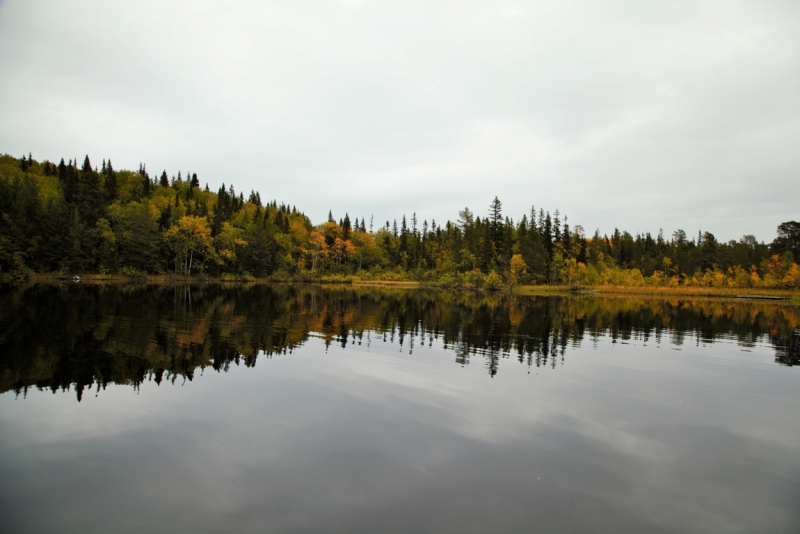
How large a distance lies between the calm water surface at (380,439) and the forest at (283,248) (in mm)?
71467

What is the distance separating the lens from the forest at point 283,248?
76.9m

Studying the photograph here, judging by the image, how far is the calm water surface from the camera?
262 inches

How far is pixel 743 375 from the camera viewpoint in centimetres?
1714

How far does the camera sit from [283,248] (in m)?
118

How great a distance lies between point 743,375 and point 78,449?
21449mm

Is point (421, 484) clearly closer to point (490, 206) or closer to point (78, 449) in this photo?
point (78, 449)

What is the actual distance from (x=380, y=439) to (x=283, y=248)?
11374 centimetres

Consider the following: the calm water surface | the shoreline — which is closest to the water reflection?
the calm water surface

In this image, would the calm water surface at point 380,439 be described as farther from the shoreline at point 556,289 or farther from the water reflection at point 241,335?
the shoreline at point 556,289

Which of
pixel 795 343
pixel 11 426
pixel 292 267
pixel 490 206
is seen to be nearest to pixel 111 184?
pixel 292 267

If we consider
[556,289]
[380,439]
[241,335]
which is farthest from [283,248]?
[380,439]

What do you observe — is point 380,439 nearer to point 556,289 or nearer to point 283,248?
point 556,289

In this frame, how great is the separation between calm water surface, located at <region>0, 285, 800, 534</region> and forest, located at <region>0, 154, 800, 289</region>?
2814 inches

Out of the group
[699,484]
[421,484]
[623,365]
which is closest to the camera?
[421,484]
